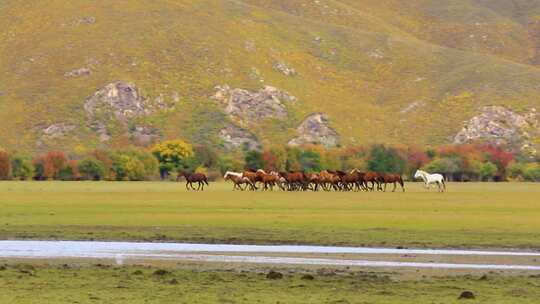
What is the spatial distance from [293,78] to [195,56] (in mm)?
15638

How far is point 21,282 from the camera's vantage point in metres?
23.8

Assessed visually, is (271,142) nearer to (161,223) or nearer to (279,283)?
(161,223)

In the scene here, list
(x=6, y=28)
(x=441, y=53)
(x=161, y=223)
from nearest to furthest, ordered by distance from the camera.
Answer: (x=161, y=223) → (x=6, y=28) → (x=441, y=53)

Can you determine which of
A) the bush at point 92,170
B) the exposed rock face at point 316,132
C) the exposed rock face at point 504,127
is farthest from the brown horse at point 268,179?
the exposed rock face at point 504,127

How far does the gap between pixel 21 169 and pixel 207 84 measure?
54.1 m

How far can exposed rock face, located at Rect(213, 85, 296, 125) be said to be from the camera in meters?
170

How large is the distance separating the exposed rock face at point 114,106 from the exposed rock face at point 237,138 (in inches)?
A: 390

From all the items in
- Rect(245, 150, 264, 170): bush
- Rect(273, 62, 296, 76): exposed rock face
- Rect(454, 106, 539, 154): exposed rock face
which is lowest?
Rect(245, 150, 264, 170): bush

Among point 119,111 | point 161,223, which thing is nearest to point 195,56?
point 119,111

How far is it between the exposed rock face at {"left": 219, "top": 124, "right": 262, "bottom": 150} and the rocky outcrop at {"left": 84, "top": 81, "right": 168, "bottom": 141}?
8.58 metres

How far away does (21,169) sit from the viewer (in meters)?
120

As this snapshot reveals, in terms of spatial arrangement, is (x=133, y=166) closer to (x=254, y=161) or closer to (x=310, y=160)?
(x=254, y=161)

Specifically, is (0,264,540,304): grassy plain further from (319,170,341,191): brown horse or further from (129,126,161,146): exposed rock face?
(129,126,161,146): exposed rock face

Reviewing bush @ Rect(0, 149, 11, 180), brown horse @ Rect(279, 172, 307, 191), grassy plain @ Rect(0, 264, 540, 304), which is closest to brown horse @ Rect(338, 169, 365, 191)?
brown horse @ Rect(279, 172, 307, 191)
